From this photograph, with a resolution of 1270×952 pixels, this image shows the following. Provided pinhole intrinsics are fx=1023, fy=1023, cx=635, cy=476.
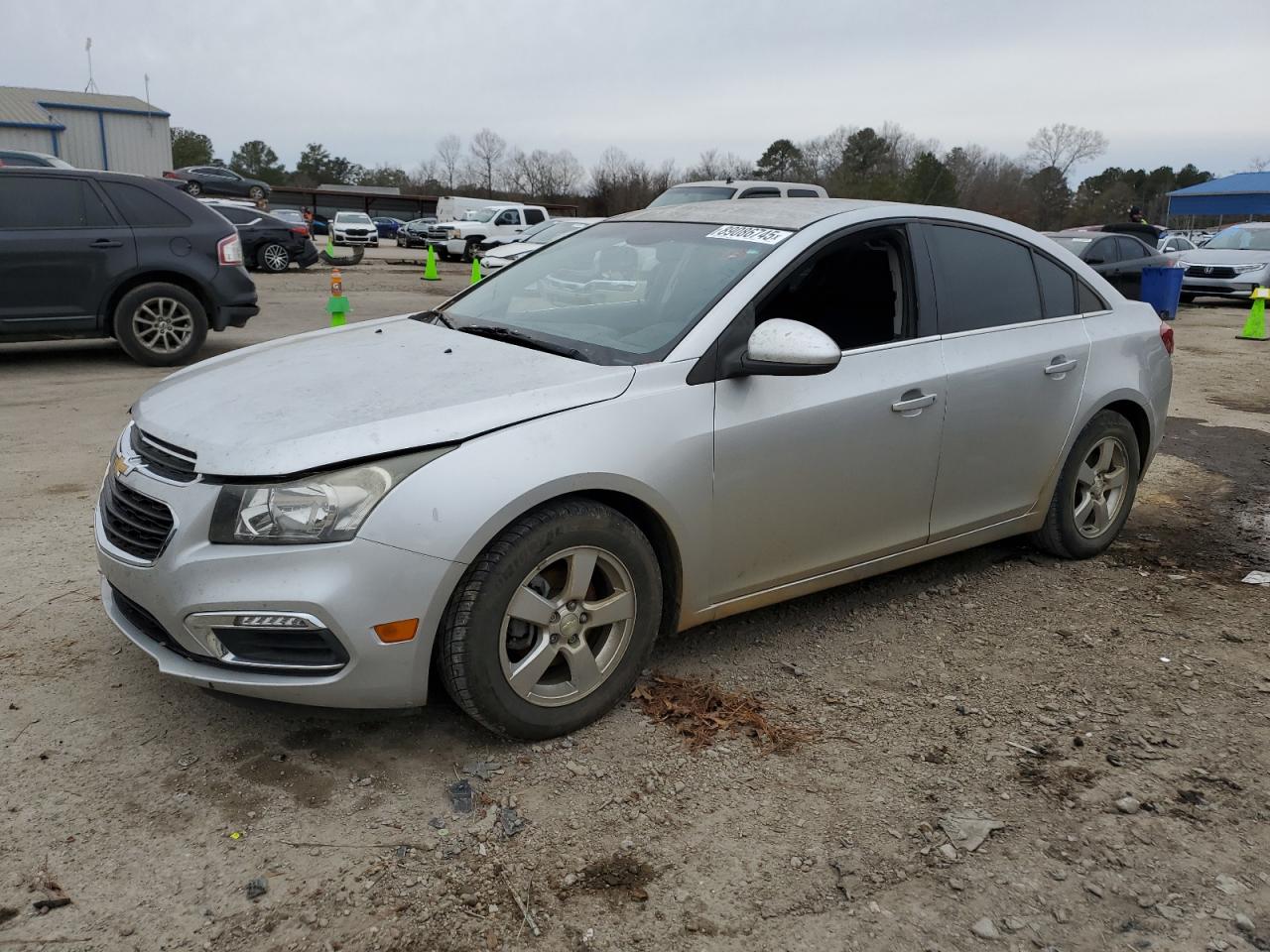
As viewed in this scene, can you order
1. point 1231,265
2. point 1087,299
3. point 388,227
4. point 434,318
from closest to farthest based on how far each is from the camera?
point 434,318 < point 1087,299 < point 1231,265 < point 388,227

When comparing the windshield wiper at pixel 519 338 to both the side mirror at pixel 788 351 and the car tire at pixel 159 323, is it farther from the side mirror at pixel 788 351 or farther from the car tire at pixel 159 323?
the car tire at pixel 159 323

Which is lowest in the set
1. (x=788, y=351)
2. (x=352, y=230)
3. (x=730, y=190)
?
(x=352, y=230)

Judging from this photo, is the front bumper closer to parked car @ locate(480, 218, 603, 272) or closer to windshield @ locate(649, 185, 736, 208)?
parked car @ locate(480, 218, 603, 272)

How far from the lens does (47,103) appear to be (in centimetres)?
4578

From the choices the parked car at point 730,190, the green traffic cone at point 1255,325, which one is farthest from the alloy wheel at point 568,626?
the green traffic cone at point 1255,325

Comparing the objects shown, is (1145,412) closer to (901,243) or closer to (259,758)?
(901,243)

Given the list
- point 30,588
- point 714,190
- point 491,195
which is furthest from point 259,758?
point 491,195

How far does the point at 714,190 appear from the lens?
599 inches

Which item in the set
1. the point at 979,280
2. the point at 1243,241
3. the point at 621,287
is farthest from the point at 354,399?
the point at 1243,241

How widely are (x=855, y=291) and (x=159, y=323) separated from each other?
7637mm

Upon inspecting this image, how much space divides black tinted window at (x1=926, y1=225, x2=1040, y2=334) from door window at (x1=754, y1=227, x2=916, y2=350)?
19 centimetres

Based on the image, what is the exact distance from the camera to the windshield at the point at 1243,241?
837 inches

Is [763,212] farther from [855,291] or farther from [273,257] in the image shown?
[273,257]

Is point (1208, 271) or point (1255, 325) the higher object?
point (1208, 271)
